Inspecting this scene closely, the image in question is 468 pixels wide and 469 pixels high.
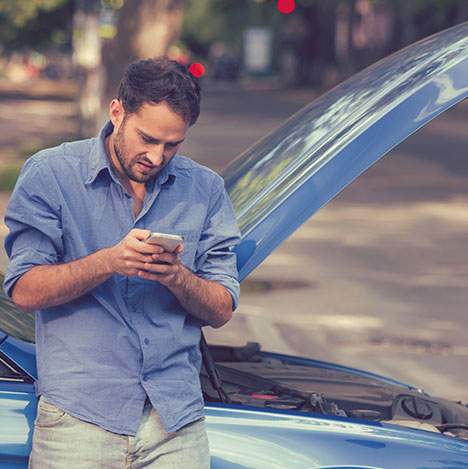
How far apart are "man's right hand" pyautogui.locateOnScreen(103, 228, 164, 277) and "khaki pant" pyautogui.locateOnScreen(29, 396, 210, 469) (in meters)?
0.38

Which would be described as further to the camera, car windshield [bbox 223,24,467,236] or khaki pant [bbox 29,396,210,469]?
car windshield [bbox 223,24,467,236]

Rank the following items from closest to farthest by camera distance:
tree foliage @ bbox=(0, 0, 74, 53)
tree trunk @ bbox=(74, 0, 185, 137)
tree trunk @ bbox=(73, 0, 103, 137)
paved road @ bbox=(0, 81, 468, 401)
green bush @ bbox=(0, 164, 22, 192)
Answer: paved road @ bbox=(0, 81, 468, 401), green bush @ bbox=(0, 164, 22, 192), tree trunk @ bbox=(74, 0, 185, 137), tree trunk @ bbox=(73, 0, 103, 137), tree foliage @ bbox=(0, 0, 74, 53)

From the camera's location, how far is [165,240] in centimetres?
284

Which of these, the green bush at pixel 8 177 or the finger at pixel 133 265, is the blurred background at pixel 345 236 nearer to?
the green bush at pixel 8 177

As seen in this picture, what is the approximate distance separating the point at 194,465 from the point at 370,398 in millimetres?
1034

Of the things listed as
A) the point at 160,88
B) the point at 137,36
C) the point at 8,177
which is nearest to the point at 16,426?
the point at 160,88

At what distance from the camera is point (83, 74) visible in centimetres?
3017

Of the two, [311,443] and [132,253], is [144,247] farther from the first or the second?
[311,443]

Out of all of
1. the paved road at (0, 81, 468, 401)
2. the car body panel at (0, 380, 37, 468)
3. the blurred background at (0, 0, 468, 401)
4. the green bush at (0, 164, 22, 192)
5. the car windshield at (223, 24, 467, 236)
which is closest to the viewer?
the car body panel at (0, 380, 37, 468)

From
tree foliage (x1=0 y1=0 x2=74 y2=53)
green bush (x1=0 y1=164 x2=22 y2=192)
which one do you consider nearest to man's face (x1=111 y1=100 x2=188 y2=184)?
green bush (x1=0 y1=164 x2=22 y2=192)

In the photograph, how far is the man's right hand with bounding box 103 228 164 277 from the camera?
9.30 feet

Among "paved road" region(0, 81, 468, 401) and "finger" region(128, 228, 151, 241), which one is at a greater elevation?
"paved road" region(0, 81, 468, 401)

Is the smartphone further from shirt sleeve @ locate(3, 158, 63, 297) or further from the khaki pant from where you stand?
the khaki pant

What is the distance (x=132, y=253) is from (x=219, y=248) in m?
0.41
